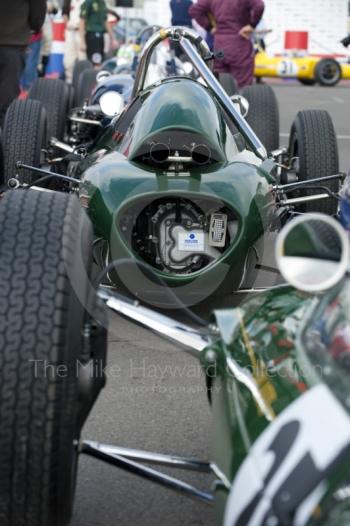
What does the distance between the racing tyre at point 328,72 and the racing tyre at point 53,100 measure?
637 inches

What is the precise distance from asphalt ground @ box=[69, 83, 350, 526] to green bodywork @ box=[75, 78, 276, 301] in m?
0.33

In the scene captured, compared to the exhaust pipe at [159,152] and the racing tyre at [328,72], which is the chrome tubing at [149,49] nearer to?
the exhaust pipe at [159,152]

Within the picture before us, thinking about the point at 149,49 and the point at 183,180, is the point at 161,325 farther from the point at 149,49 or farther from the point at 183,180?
the point at 149,49

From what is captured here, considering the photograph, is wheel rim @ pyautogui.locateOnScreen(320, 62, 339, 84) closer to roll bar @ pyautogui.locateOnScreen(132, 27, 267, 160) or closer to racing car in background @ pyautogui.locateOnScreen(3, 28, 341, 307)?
roll bar @ pyautogui.locateOnScreen(132, 27, 267, 160)

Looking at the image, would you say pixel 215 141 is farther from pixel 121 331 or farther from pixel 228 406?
pixel 228 406

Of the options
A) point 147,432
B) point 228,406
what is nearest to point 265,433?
point 228,406

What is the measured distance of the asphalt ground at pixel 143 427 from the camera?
3301 mm

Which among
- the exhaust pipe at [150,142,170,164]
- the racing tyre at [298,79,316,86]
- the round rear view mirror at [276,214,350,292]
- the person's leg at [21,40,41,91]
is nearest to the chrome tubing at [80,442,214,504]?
the round rear view mirror at [276,214,350,292]

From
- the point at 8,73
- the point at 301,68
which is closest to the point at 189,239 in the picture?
the point at 8,73

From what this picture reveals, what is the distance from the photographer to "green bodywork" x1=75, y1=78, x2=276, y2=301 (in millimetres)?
5000

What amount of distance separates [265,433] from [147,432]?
1.73m

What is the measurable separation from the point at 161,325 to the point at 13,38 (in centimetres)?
629

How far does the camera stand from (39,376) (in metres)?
2.65

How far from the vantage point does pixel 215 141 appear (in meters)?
5.50
